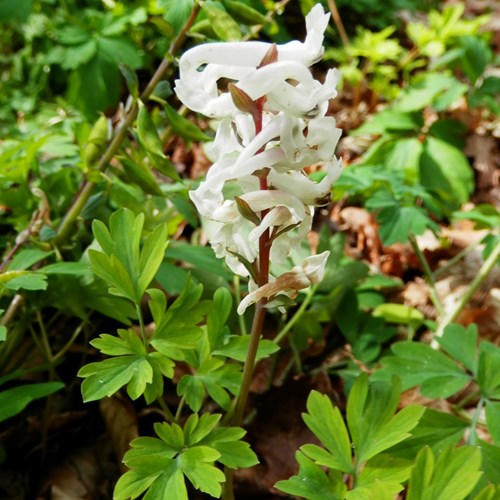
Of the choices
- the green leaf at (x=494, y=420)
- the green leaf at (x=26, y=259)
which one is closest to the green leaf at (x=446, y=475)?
the green leaf at (x=494, y=420)

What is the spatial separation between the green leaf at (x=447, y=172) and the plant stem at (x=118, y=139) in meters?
1.54

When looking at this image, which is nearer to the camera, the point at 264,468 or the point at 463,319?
the point at 264,468

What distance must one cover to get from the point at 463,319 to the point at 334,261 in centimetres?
60

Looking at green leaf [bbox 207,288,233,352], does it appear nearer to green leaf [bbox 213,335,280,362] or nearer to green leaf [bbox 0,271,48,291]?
green leaf [bbox 213,335,280,362]

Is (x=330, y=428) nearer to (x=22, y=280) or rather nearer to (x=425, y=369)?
(x=425, y=369)

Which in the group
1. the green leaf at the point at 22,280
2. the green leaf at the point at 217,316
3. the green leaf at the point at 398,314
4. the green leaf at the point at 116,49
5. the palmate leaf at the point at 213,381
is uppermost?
the green leaf at the point at 116,49

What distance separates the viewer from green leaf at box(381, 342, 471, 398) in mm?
1165

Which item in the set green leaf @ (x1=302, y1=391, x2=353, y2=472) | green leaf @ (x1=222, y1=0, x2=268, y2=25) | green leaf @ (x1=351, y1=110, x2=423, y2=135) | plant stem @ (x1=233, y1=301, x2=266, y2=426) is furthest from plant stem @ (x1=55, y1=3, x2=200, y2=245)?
green leaf @ (x1=351, y1=110, x2=423, y2=135)

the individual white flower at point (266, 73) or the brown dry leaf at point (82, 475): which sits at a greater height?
the individual white flower at point (266, 73)

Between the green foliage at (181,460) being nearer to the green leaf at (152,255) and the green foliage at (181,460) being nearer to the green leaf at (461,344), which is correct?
the green leaf at (152,255)

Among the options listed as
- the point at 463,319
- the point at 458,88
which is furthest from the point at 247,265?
the point at 458,88

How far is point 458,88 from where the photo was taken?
2561 millimetres

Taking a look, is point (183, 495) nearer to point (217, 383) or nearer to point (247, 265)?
point (217, 383)

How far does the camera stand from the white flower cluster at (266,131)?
2.53 feet
